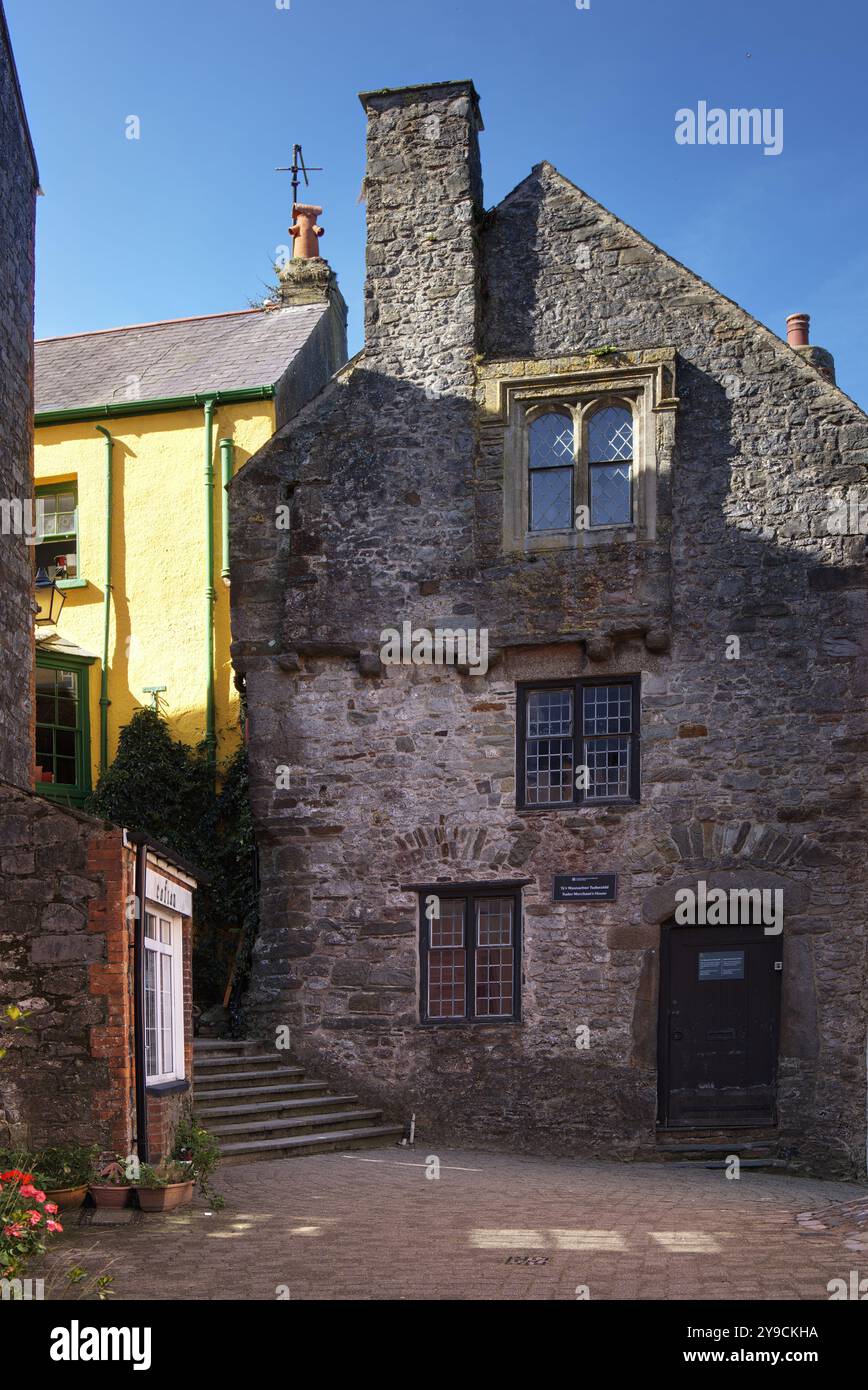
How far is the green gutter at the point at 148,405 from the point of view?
2111 centimetres

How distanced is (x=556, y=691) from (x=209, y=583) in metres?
5.72

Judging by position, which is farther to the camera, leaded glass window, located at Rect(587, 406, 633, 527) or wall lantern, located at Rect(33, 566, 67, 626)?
wall lantern, located at Rect(33, 566, 67, 626)

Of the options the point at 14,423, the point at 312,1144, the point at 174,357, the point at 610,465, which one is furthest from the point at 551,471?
the point at 174,357

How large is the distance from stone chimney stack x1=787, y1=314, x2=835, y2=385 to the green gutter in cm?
660

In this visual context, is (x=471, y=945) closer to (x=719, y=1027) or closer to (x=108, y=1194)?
(x=719, y=1027)

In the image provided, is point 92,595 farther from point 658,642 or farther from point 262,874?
point 658,642

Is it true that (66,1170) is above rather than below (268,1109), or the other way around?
above

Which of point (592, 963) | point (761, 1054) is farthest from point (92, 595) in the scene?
point (761, 1054)

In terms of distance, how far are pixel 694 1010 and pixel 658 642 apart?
3.75 m

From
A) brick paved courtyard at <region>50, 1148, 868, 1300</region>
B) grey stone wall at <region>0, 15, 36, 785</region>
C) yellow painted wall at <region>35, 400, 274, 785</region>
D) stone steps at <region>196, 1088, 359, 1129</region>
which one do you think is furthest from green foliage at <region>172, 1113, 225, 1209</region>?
yellow painted wall at <region>35, 400, 274, 785</region>

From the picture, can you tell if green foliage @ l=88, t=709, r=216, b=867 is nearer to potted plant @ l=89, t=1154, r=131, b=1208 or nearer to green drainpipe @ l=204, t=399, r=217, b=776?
green drainpipe @ l=204, t=399, r=217, b=776

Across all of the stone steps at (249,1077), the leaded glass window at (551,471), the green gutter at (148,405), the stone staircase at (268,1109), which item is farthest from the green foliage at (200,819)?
the leaded glass window at (551,471)

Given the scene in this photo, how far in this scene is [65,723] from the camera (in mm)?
21312

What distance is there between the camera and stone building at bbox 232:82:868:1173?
53.3ft
